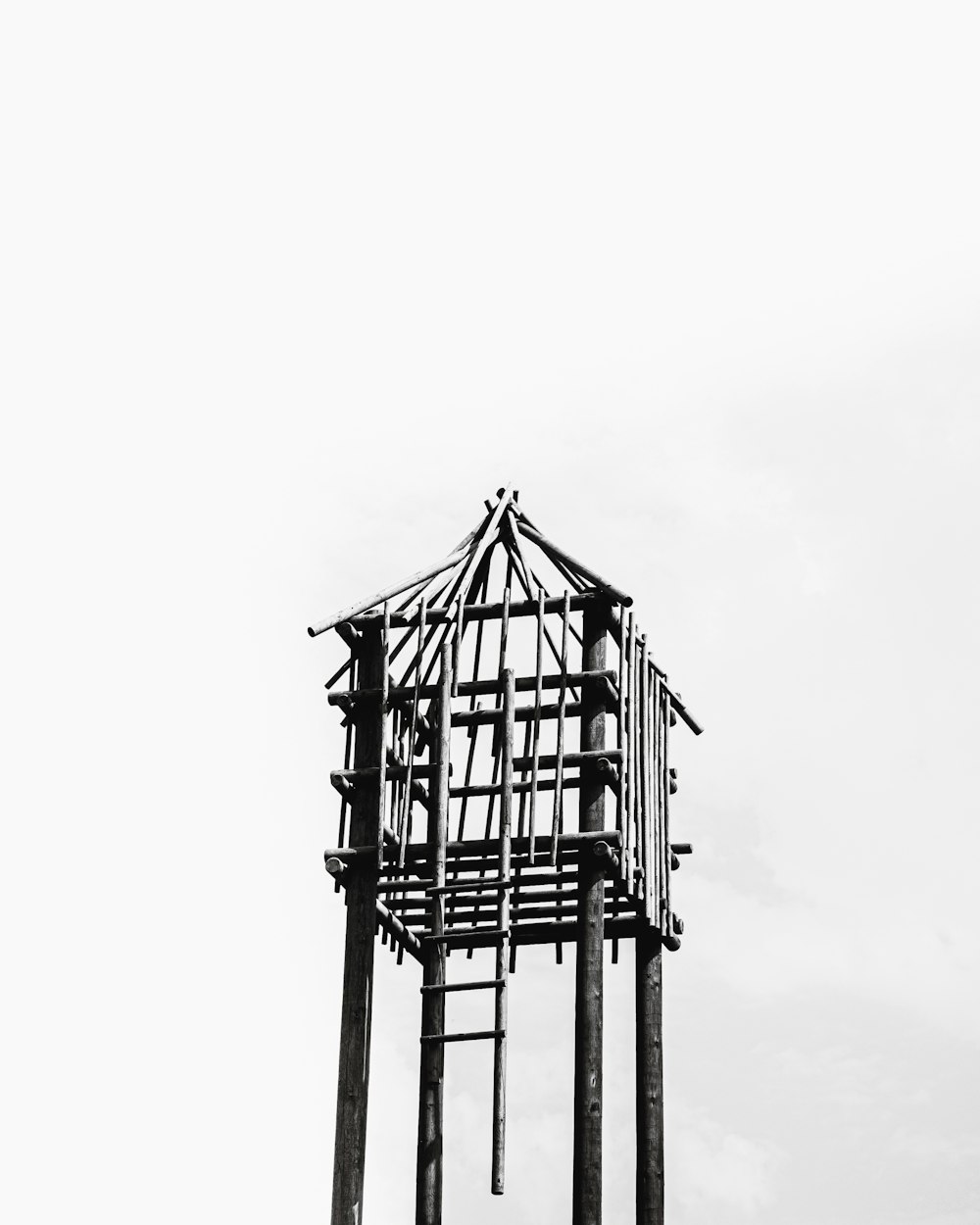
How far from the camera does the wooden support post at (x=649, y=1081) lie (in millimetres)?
17500

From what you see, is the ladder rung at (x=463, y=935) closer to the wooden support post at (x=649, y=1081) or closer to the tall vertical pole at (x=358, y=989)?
the tall vertical pole at (x=358, y=989)

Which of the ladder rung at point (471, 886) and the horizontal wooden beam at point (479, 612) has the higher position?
the horizontal wooden beam at point (479, 612)

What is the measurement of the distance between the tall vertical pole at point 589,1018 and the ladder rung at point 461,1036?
0.74m

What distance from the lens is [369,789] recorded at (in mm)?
16703

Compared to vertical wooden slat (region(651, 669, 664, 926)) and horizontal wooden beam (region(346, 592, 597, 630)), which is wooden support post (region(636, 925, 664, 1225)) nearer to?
vertical wooden slat (region(651, 669, 664, 926))

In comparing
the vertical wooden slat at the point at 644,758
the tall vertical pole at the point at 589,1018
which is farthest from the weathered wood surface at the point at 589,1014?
the vertical wooden slat at the point at 644,758

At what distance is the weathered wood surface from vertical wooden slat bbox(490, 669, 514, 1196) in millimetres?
638

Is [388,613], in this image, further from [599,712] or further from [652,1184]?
[652,1184]

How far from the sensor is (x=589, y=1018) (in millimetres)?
15914

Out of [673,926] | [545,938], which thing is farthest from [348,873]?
[673,926]

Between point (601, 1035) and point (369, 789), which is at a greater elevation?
point (369, 789)

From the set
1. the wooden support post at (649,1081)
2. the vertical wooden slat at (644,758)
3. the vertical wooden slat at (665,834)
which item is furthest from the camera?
the vertical wooden slat at (665,834)

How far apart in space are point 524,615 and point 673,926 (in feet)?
10.7

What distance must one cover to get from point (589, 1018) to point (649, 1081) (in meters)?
2.25
